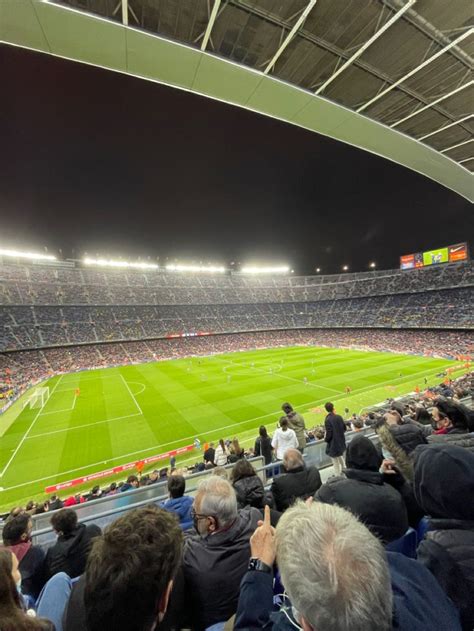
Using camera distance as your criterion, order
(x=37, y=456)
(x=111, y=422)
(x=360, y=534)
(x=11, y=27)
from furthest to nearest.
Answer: (x=111, y=422)
(x=37, y=456)
(x=11, y=27)
(x=360, y=534)

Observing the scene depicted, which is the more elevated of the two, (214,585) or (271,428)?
(214,585)

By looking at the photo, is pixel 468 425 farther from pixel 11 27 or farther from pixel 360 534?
pixel 11 27

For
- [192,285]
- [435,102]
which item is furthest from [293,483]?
[192,285]

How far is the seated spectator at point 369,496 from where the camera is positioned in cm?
243

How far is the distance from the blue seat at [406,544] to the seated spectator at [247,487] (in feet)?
4.76

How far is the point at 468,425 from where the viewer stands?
393cm

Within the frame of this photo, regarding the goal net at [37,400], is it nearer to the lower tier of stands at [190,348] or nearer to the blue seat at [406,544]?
the lower tier of stands at [190,348]

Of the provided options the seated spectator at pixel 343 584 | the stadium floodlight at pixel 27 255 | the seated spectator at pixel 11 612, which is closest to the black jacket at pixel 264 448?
the seated spectator at pixel 343 584

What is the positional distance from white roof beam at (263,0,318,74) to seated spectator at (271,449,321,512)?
4.94 metres

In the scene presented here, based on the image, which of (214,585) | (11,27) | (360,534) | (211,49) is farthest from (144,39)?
(214,585)

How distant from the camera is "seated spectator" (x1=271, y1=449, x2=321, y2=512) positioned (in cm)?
354

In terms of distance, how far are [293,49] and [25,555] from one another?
6729 mm

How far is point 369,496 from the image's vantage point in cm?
248

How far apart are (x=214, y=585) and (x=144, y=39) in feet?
17.3
